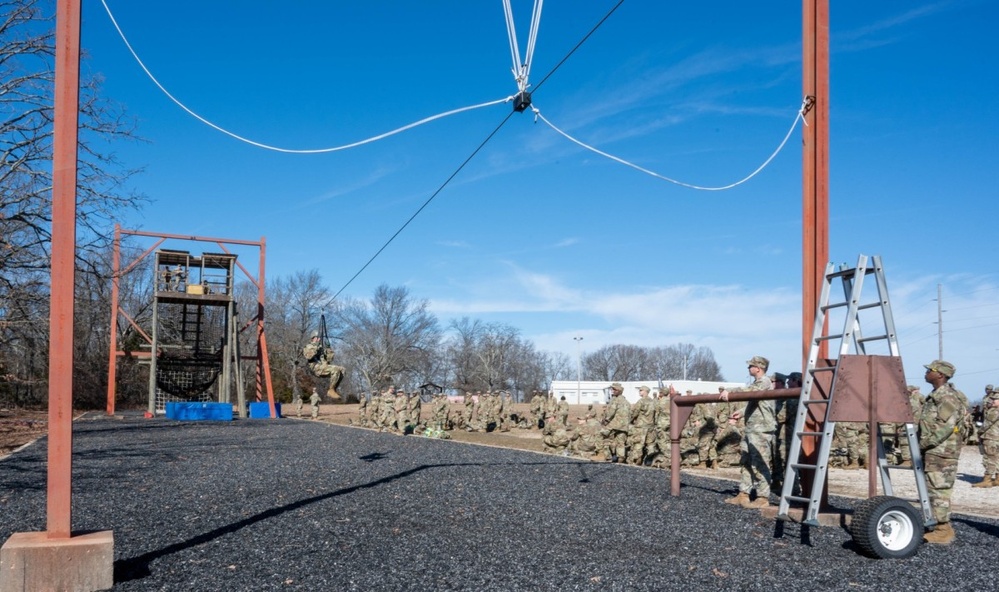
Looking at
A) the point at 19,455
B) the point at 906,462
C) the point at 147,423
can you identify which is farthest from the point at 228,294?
the point at 906,462

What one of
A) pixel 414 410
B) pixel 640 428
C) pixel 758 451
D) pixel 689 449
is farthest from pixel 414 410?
pixel 758 451

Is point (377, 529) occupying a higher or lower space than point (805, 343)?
lower

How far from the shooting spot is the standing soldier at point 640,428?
18.6 metres

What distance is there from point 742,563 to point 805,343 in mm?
3153

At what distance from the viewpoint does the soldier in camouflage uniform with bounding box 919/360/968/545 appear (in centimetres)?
838

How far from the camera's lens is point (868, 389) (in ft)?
26.7

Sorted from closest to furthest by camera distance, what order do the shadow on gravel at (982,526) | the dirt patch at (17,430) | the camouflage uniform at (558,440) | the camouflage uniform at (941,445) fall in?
the camouflage uniform at (941,445) < the shadow on gravel at (982,526) < the dirt patch at (17,430) < the camouflage uniform at (558,440)

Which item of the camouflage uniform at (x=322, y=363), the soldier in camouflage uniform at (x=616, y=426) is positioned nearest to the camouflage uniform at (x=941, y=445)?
the camouflage uniform at (x=322, y=363)

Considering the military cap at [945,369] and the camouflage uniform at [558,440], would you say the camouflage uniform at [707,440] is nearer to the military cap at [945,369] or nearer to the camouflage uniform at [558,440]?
the camouflage uniform at [558,440]

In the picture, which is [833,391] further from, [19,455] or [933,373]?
[19,455]

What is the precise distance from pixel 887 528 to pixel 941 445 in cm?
130

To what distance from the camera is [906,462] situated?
19.9 m

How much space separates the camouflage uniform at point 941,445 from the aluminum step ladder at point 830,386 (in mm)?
314

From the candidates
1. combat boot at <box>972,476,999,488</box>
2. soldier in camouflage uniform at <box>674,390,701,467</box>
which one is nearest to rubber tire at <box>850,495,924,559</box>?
combat boot at <box>972,476,999,488</box>
